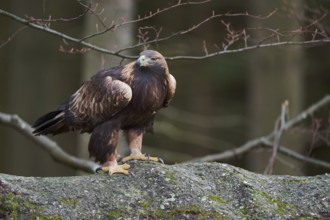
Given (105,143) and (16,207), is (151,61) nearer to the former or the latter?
(105,143)

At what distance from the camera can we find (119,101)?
5.74 meters

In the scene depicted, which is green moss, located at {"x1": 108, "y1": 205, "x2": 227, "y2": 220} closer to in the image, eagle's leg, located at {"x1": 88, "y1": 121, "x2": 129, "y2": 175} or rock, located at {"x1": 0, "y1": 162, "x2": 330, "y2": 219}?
rock, located at {"x1": 0, "y1": 162, "x2": 330, "y2": 219}

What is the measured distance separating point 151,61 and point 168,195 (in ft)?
4.14

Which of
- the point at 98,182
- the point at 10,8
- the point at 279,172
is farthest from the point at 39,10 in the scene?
the point at 98,182

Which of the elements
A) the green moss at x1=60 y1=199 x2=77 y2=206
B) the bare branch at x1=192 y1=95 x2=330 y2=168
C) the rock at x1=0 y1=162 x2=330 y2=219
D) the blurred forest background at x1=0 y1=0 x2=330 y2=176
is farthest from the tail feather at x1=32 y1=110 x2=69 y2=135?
the blurred forest background at x1=0 y1=0 x2=330 y2=176

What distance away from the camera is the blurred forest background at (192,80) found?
38.3 feet

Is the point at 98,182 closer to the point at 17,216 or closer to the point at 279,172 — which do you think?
the point at 17,216

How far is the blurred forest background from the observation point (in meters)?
11.7

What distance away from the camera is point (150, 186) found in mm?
5133

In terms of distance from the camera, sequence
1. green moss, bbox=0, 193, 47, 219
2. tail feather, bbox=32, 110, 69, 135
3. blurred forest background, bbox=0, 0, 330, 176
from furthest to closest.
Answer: blurred forest background, bbox=0, 0, 330, 176 → tail feather, bbox=32, 110, 69, 135 → green moss, bbox=0, 193, 47, 219

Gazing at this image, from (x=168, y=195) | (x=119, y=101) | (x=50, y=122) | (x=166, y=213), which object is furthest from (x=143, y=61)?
(x=166, y=213)

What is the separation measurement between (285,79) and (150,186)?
6802 millimetres

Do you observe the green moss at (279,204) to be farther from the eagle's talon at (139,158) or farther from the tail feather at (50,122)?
the tail feather at (50,122)

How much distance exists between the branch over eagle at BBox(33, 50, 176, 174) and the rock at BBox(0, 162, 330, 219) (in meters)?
0.46
